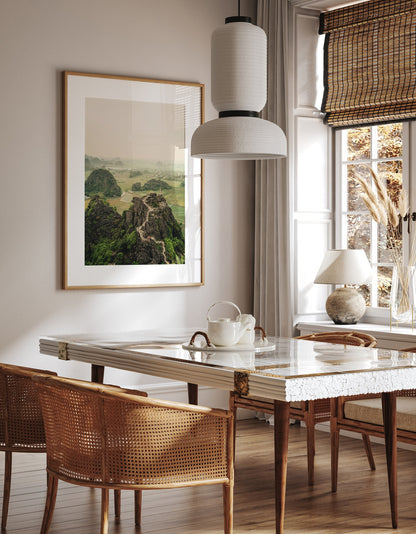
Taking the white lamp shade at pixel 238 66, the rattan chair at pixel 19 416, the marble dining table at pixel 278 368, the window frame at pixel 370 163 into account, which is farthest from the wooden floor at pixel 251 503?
the white lamp shade at pixel 238 66

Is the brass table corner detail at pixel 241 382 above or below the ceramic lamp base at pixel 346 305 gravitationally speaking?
below

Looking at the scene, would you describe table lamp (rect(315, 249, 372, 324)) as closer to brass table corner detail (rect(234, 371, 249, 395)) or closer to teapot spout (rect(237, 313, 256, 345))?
teapot spout (rect(237, 313, 256, 345))

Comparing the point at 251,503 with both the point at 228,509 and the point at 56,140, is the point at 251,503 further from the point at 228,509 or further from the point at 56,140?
the point at 56,140

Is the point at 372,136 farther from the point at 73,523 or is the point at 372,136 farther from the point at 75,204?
the point at 73,523

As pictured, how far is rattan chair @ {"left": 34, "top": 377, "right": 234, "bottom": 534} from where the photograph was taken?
306cm

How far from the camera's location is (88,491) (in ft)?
14.2

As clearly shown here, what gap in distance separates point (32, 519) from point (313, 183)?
129 inches

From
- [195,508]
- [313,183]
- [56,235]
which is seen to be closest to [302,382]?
[195,508]

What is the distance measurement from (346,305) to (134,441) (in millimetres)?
2946

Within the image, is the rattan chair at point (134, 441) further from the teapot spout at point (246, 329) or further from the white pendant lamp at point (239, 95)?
the white pendant lamp at point (239, 95)

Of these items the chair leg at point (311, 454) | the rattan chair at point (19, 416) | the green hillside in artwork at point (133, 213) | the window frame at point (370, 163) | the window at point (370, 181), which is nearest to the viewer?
the rattan chair at point (19, 416)

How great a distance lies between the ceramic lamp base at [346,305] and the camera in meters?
5.77

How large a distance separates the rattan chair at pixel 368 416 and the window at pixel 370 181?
1.70 m

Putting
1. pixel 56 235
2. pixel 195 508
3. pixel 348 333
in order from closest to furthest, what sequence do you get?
pixel 195 508 < pixel 348 333 < pixel 56 235
